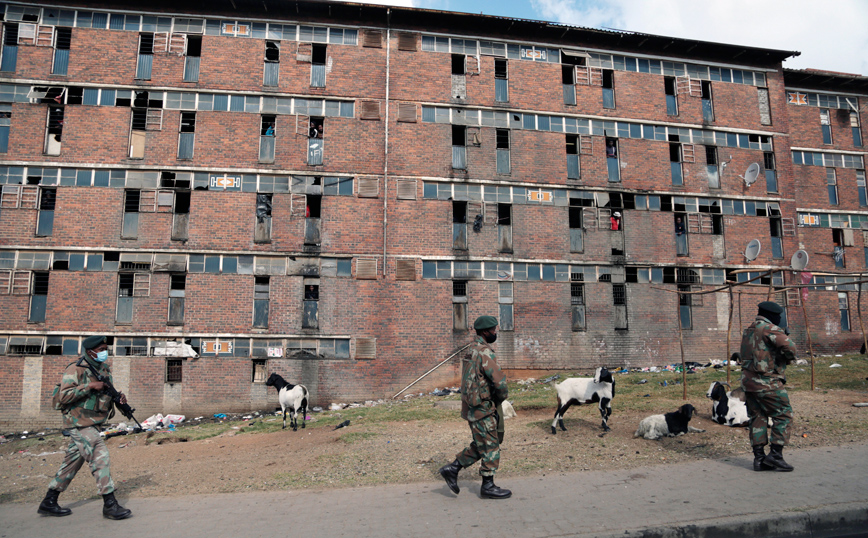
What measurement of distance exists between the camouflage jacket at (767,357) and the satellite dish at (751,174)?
17.3 metres

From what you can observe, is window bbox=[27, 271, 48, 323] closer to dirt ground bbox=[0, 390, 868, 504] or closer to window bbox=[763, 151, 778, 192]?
dirt ground bbox=[0, 390, 868, 504]

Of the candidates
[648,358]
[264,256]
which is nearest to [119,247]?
[264,256]

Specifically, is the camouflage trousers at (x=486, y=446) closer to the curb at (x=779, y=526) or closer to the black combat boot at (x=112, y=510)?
the curb at (x=779, y=526)

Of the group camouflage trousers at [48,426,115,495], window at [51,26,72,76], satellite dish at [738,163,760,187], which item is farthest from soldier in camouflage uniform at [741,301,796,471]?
window at [51,26,72,76]

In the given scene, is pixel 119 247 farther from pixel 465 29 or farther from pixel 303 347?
pixel 465 29

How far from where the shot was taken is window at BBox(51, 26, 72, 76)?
1864 centimetres

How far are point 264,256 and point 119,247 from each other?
16.8ft

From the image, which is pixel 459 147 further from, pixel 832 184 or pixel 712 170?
pixel 832 184

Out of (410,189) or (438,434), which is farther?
(410,189)

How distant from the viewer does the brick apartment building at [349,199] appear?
17.8 meters

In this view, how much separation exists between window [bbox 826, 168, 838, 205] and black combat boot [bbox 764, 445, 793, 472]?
23705 mm

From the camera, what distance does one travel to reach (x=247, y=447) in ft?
36.8

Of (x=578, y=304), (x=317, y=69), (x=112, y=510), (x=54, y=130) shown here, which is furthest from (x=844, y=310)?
(x=54, y=130)

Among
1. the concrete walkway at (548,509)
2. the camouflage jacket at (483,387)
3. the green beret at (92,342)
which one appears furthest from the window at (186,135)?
the camouflage jacket at (483,387)
